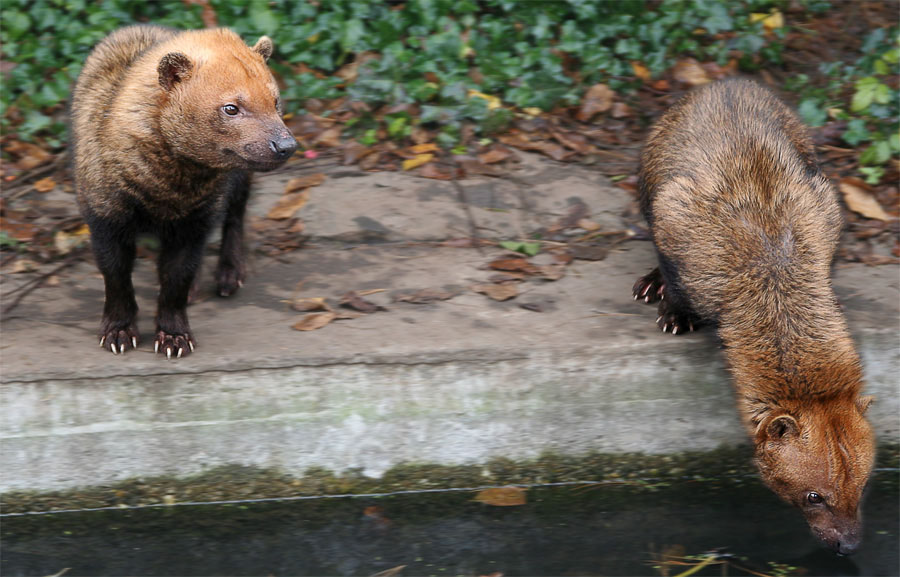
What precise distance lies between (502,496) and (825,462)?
156cm

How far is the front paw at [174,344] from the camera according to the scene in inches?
195

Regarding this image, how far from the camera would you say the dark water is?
15.2ft

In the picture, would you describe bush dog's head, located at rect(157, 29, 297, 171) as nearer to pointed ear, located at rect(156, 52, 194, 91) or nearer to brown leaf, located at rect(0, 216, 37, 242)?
pointed ear, located at rect(156, 52, 194, 91)

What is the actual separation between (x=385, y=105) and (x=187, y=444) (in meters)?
3.42

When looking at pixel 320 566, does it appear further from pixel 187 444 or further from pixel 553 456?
pixel 553 456

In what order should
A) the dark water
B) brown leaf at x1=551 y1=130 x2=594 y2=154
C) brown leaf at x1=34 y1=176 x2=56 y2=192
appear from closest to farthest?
the dark water, brown leaf at x1=34 y1=176 x2=56 y2=192, brown leaf at x1=551 y1=130 x2=594 y2=154

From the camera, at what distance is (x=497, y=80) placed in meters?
7.79

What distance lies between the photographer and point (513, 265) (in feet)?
19.4

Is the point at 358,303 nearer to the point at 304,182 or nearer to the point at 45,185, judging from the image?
the point at 304,182

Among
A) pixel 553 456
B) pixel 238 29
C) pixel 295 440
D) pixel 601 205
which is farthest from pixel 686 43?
pixel 295 440

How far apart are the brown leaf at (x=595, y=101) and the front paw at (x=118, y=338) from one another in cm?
384

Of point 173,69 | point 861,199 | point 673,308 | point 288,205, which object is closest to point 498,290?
point 673,308

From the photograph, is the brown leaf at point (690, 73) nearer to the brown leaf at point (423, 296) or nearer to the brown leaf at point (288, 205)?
the brown leaf at point (288, 205)

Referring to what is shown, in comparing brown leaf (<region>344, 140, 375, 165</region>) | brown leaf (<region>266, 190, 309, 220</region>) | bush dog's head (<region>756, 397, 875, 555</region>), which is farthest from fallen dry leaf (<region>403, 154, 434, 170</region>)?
bush dog's head (<region>756, 397, 875, 555</region>)
